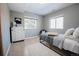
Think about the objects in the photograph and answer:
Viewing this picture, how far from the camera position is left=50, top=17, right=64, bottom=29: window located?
162 cm

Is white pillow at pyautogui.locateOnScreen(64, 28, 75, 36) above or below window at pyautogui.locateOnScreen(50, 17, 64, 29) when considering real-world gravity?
below

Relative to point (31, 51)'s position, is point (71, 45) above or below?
above

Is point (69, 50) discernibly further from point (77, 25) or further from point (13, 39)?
point (13, 39)

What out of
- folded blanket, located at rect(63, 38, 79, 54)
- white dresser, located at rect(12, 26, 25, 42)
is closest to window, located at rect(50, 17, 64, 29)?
folded blanket, located at rect(63, 38, 79, 54)

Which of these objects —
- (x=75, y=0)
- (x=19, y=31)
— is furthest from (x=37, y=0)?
(x=19, y=31)

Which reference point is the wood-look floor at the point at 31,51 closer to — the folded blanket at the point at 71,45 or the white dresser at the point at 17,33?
the folded blanket at the point at 71,45

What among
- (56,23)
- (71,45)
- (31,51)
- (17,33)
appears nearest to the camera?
(71,45)

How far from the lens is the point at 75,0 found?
114cm

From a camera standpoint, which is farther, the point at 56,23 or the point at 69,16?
the point at 56,23

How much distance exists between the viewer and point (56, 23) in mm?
1678

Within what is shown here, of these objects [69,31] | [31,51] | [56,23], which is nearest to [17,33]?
[31,51]

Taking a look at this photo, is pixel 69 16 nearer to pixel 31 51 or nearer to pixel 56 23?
pixel 56 23

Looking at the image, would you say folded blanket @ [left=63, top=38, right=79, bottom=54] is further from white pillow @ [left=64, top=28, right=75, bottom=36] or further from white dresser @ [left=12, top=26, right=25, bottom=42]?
white dresser @ [left=12, top=26, right=25, bottom=42]

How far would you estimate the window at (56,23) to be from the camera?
5.32 ft
